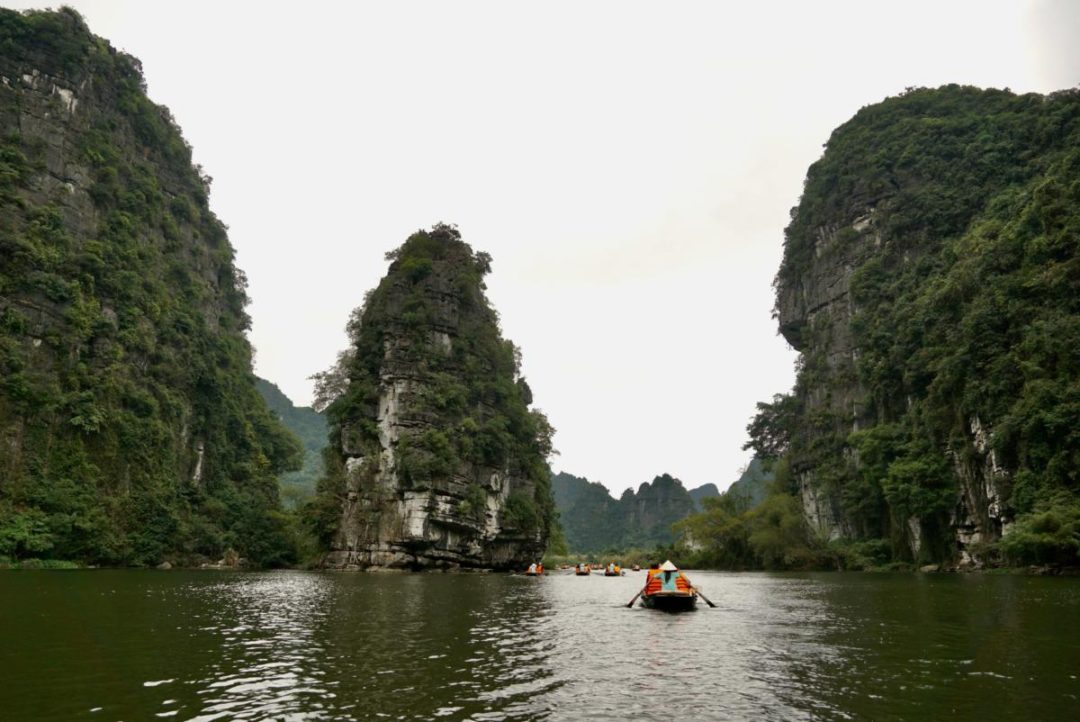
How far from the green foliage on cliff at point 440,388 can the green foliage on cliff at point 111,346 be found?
12.1m

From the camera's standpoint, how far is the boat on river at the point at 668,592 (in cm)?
2230

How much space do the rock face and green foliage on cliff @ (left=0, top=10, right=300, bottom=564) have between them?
42.3 ft

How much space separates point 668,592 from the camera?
22.3 m

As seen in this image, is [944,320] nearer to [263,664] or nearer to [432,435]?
[432,435]

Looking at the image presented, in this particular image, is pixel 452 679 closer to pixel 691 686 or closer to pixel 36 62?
pixel 691 686

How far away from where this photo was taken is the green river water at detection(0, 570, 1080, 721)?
8875mm

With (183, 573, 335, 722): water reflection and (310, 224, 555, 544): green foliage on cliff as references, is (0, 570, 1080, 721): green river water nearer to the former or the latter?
(183, 573, 335, 722): water reflection

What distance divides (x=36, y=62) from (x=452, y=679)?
238 feet

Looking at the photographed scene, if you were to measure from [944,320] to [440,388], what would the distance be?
36.7 metres

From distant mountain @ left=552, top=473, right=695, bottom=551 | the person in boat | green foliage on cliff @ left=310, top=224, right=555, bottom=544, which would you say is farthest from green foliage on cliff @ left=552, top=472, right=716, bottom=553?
the person in boat

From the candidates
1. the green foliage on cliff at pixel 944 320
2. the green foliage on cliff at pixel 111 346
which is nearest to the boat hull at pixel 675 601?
the green foliage on cliff at pixel 944 320

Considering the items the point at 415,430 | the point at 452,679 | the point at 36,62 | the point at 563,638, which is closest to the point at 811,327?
the point at 415,430

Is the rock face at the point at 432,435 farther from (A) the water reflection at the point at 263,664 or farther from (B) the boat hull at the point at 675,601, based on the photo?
(B) the boat hull at the point at 675,601

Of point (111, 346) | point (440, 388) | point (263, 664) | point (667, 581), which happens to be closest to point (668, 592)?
point (667, 581)
